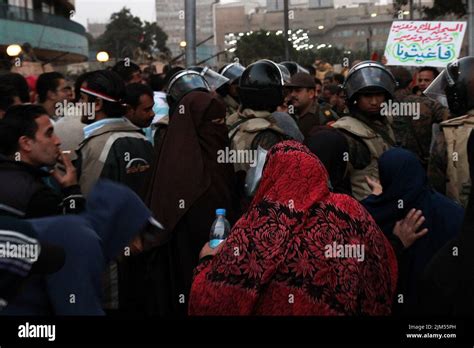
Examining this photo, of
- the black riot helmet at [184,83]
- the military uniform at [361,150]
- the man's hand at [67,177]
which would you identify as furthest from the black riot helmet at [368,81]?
the man's hand at [67,177]

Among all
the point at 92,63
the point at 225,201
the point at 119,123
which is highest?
the point at 119,123

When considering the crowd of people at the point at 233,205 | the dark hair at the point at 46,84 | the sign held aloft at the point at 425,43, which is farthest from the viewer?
the sign held aloft at the point at 425,43

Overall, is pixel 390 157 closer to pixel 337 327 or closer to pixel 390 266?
pixel 390 266

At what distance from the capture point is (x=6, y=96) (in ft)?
20.6

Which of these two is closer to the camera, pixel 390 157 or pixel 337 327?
pixel 337 327

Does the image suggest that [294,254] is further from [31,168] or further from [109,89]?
[109,89]

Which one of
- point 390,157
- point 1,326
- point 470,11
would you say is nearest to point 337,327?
point 390,157

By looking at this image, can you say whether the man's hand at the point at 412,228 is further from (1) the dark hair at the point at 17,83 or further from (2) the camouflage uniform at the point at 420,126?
(2) the camouflage uniform at the point at 420,126

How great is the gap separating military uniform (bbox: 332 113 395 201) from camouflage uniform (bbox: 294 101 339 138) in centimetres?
278

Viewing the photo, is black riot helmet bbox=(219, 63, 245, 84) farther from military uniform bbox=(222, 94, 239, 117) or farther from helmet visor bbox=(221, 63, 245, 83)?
military uniform bbox=(222, 94, 239, 117)

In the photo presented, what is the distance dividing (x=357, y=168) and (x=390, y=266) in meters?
1.89

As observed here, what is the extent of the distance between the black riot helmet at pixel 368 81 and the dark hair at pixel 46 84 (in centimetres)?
253

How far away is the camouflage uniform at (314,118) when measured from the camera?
8.79m

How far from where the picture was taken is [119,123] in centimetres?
593
